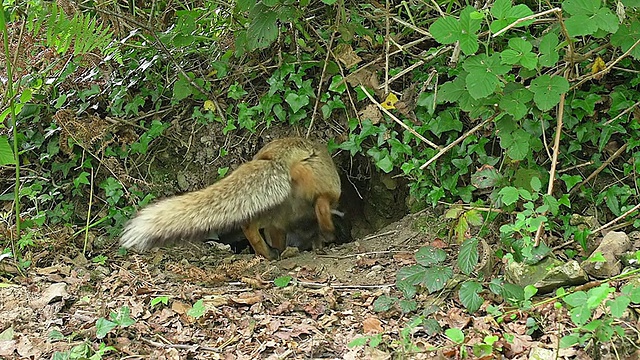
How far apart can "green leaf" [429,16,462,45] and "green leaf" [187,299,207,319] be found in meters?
2.02

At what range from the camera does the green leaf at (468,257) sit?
3.43 m

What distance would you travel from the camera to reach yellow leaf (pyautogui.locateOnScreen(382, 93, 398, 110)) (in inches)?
192

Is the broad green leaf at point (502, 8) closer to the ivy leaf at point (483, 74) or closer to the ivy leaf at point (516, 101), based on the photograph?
the ivy leaf at point (483, 74)

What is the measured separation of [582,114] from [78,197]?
421 centimetres

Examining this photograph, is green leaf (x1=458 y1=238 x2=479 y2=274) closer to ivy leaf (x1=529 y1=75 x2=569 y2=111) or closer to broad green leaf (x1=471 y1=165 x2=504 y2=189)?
broad green leaf (x1=471 y1=165 x2=504 y2=189)

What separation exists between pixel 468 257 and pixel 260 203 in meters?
1.72

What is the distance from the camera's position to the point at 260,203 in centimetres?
453

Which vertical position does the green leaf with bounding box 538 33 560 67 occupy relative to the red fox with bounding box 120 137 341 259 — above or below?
above

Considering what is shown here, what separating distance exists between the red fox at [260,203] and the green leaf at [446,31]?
1.99 metres

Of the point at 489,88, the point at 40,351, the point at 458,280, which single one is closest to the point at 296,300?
the point at 458,280

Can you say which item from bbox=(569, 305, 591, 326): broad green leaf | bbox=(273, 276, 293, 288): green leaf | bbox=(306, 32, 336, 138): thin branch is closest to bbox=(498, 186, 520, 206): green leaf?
bbox=(569, 305, 591, 326): broad green leaf

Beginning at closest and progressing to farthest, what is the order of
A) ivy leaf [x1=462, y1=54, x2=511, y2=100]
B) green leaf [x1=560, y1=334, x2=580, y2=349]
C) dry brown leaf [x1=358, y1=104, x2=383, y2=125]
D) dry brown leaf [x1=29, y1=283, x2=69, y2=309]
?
1. green leaf [x1=560, y1=334, x2=580, y2=349]
2. ivy leaf [x1=462, y1=54, x2=511, y2=100]
3. dry brown leaf [x1=29, y1=283, x2=69, y2=309]
4. dry brown leaf [x1=358, y1=104, x2=383, y2=125]

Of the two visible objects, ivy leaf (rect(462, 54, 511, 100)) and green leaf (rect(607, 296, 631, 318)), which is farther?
ivy leaf (rect(462, 54, 511, 100))

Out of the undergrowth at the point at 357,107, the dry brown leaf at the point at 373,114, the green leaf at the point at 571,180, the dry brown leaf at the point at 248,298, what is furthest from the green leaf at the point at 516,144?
the dry brown leaf at the point at 248,298
